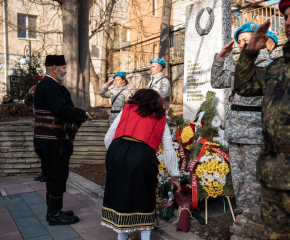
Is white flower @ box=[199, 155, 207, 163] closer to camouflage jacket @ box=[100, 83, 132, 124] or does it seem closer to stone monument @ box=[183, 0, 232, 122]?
stone monument @ box=[183, 0, 232, 122]

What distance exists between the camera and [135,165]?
277 centimetres

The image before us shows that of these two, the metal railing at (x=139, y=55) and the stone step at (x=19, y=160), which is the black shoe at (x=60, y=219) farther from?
the metal railing at (x=139, y=55)

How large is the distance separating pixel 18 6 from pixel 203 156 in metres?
20.8

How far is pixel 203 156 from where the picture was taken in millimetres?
3768

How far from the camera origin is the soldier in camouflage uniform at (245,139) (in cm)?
302

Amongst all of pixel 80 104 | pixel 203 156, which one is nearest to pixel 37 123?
pixel 203 156

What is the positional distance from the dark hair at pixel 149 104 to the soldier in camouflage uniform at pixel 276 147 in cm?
120

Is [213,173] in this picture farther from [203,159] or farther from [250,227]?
[250,227]

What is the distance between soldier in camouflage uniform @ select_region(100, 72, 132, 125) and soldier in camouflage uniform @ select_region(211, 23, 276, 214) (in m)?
3.06

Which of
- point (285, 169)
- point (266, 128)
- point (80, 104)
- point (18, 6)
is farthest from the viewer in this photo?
point (18, 6)

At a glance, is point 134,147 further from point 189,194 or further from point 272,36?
point 272,36

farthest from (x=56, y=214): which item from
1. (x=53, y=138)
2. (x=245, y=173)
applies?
(x=245, y=173)

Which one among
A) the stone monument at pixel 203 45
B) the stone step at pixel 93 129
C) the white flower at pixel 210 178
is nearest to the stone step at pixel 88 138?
the stone step at pixel 93 129

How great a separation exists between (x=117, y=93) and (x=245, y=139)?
3465 mm
